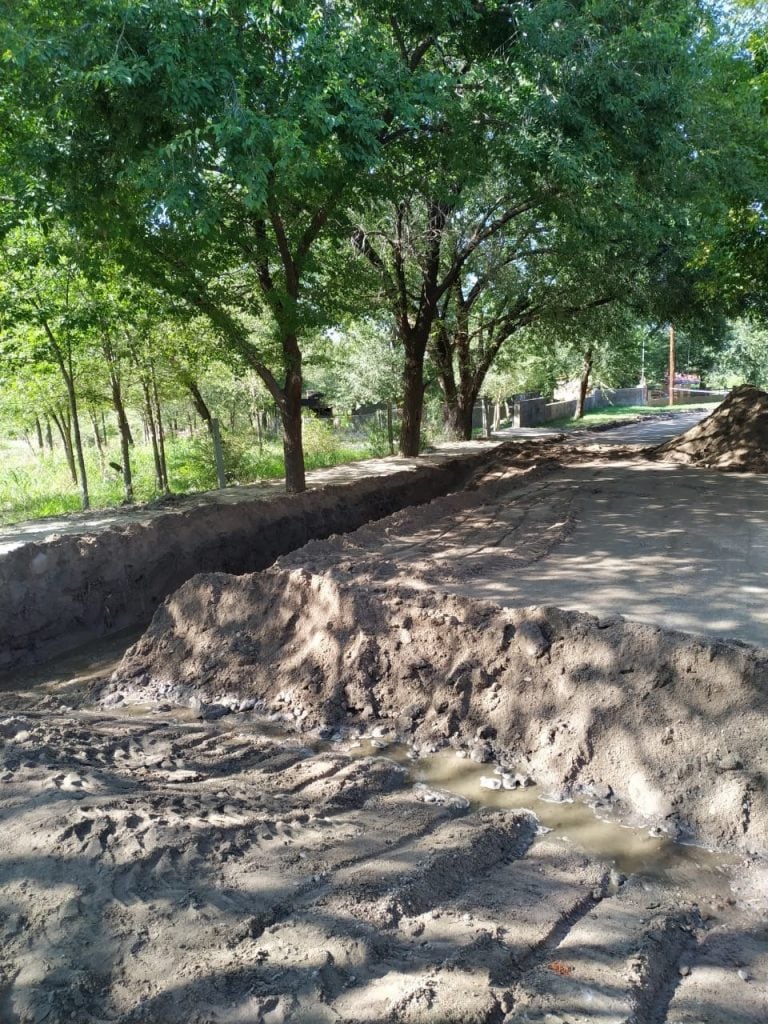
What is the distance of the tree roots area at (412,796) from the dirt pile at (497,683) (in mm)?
18

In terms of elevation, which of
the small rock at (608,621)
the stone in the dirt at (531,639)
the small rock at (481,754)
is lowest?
the small rock at (481,754)

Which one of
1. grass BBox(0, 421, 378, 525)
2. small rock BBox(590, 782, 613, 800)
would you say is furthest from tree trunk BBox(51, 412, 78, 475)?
small rock BBox(590, 782, 613, 800)

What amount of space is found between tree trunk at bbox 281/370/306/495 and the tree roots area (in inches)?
179

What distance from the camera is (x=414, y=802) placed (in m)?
4.64

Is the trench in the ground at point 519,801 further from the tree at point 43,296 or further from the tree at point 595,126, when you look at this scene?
the tree at point 595,126

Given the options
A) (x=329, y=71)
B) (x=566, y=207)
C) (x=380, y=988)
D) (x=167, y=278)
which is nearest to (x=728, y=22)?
(x=566, y=207)

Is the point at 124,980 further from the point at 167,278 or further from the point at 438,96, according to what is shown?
the point at 167,278

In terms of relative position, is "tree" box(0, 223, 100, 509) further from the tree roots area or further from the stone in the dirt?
the stone in the dirt

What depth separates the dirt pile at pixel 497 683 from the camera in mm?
4590

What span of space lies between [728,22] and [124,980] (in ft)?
57.0

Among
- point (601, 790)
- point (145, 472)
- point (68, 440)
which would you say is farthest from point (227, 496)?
point (601, 790)

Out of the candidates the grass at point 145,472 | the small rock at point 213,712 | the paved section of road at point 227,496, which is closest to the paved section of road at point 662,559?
the small rock at point 213,712

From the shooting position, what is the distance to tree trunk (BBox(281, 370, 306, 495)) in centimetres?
1247

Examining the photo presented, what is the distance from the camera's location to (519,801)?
15.6 ft
